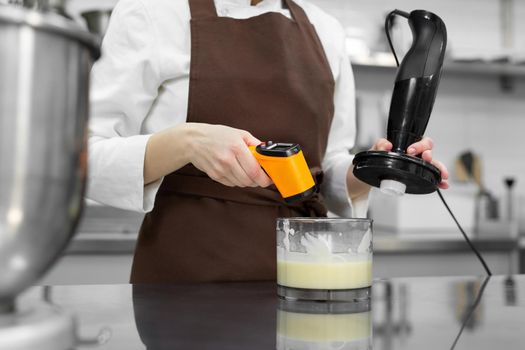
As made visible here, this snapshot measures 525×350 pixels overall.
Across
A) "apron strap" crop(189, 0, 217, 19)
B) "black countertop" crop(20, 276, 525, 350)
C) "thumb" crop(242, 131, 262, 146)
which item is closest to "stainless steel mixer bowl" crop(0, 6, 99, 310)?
"black countertop" crop(20, 276, 525, 350)

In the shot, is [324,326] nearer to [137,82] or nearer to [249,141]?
[249,141]

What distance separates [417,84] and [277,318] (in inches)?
15.8

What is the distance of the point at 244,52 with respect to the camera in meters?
1.12

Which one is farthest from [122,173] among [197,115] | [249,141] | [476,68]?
[476,68]

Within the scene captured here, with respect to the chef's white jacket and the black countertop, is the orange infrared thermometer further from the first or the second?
the chef's white jacket

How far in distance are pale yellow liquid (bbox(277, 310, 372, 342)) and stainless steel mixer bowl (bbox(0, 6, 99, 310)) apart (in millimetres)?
222

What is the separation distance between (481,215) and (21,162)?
224 centimetres

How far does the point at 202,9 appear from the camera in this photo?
1.12 meters

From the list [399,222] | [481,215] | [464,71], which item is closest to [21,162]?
[399,222]

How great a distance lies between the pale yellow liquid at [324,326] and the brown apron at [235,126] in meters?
0.39

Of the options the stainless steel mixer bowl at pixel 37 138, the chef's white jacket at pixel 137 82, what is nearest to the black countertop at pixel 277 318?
the stainless steel mixer bowl at pixel 37 138

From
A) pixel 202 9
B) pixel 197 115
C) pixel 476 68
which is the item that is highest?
pixel 476 68

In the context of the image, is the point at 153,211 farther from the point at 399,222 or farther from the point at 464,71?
the point at 464,71

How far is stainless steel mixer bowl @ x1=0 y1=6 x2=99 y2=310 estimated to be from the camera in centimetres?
42
